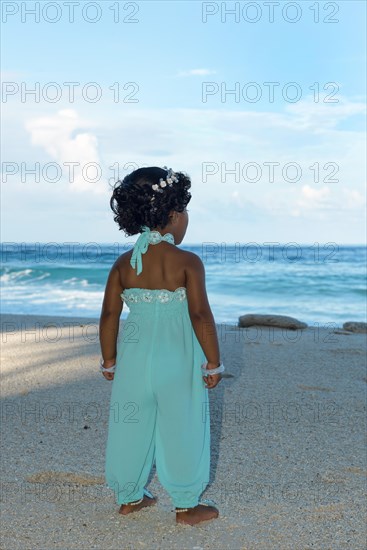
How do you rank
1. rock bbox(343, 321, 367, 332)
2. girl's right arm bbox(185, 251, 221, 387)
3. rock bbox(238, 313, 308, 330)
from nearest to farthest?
girl's right arm bbox(185, 251, 221, 387) → rock bbox(238, 313, 308, 330) → rock bbox(343, 321, 367, 332)

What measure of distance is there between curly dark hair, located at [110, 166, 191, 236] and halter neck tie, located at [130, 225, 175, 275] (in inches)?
1.4

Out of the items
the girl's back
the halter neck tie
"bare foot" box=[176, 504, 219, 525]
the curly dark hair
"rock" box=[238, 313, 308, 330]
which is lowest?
"bare foot" box=[176, 504, 219, 525]

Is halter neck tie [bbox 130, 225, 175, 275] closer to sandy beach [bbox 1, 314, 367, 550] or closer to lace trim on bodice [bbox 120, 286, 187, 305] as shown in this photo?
lace trim on bodice [bbox 120, 286, 187, 305]

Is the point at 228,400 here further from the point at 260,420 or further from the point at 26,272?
the point at 26,272

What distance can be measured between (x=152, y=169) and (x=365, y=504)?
1855 millimetres

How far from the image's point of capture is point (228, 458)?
12.6ft

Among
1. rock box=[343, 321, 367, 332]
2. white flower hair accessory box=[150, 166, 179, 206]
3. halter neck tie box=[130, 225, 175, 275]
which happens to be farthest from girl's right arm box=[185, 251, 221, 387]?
rock box=[343, 321, 367, 332]

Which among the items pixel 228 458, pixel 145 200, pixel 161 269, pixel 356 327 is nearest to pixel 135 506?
pixel 228 458

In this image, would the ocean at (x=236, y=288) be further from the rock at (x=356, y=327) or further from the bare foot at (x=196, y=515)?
the bare foot at (x=196, y=515)

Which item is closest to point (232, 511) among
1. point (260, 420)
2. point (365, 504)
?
point (365, 504)

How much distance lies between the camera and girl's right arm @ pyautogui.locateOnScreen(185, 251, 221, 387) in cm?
285

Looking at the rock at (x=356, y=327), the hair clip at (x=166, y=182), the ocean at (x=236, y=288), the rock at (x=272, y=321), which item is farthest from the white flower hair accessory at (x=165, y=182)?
the ocean at (x=236, y=288)

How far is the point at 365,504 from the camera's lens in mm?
3211

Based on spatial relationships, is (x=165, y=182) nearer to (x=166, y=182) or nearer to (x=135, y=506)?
(x=166, y=182)
